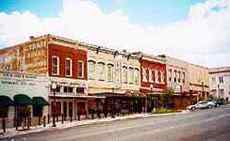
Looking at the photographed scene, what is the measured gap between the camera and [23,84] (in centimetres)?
3341

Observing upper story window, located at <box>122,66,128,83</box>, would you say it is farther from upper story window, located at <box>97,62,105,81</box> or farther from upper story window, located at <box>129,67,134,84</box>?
upper story window, located at <box>97,62,105,81</box>

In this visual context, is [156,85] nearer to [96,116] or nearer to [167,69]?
[167,69]

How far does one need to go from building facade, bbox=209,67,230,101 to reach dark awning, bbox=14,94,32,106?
54.9 m

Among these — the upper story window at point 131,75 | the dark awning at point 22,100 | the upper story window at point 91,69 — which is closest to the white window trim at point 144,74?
the upper story window at point 131,75

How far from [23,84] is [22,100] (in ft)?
5.03

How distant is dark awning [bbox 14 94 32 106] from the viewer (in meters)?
32.2

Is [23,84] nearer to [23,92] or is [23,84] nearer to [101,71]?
Answer: [23,92]

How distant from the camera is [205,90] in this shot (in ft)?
236

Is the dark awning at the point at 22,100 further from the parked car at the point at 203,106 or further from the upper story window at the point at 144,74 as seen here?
the parked car at the point at 203,106

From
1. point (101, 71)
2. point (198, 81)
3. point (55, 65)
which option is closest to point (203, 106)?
point (198, 81)

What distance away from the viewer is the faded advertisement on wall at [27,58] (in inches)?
1476

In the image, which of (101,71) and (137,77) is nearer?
(101,71)

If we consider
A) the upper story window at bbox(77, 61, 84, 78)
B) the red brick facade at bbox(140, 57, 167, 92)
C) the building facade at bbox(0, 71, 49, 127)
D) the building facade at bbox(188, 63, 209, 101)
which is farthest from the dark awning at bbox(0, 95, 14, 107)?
the building facade at bbox(188, 63, 209, 101)

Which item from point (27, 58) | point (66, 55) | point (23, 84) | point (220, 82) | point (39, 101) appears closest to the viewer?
point (23, 84)
